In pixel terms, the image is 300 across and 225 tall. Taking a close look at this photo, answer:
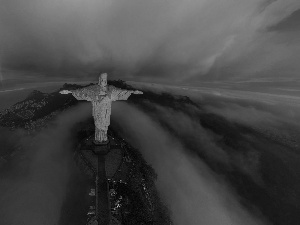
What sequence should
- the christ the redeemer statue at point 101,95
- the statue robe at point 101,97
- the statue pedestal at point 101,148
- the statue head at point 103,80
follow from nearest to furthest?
the statue head at point 103,80 < the christ the redeemer statue at point 101,95 < the statue robe at point 101,97 < the statue pedestal at point 101,148

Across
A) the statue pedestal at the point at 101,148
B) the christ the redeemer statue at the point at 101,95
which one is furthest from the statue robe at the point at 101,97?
the statue pedestal at the point at 101,148

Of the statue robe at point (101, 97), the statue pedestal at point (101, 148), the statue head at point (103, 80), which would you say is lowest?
the statue pedestal at point (101, 148)

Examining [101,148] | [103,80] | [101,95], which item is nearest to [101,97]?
[101,95]

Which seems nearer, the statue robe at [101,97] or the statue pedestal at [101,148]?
the statue robe at [101,97]

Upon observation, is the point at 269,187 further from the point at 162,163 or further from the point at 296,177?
the point at 162,163

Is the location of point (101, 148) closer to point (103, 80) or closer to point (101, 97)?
point (101, 97)

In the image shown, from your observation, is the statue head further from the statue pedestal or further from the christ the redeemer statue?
the statue pedestal

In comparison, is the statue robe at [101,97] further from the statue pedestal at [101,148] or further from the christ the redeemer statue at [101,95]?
the statue pedestal at [101,148]

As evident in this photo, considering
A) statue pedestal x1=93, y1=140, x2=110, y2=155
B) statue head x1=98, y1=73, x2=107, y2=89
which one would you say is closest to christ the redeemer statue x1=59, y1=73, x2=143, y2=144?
statue head x1=98, y1=73, x2=107, y2=89

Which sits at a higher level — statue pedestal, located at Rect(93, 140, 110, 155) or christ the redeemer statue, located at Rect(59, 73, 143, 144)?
christ the redeemer statue, located at Rect(59, 73, 143, 144)

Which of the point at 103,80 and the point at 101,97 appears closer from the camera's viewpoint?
the point at 103,80

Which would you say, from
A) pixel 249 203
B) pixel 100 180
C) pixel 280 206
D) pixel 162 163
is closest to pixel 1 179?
pixel 100 180

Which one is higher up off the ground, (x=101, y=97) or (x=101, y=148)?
(x=101, y=97)

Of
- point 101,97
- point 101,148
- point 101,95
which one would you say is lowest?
point 101,148
